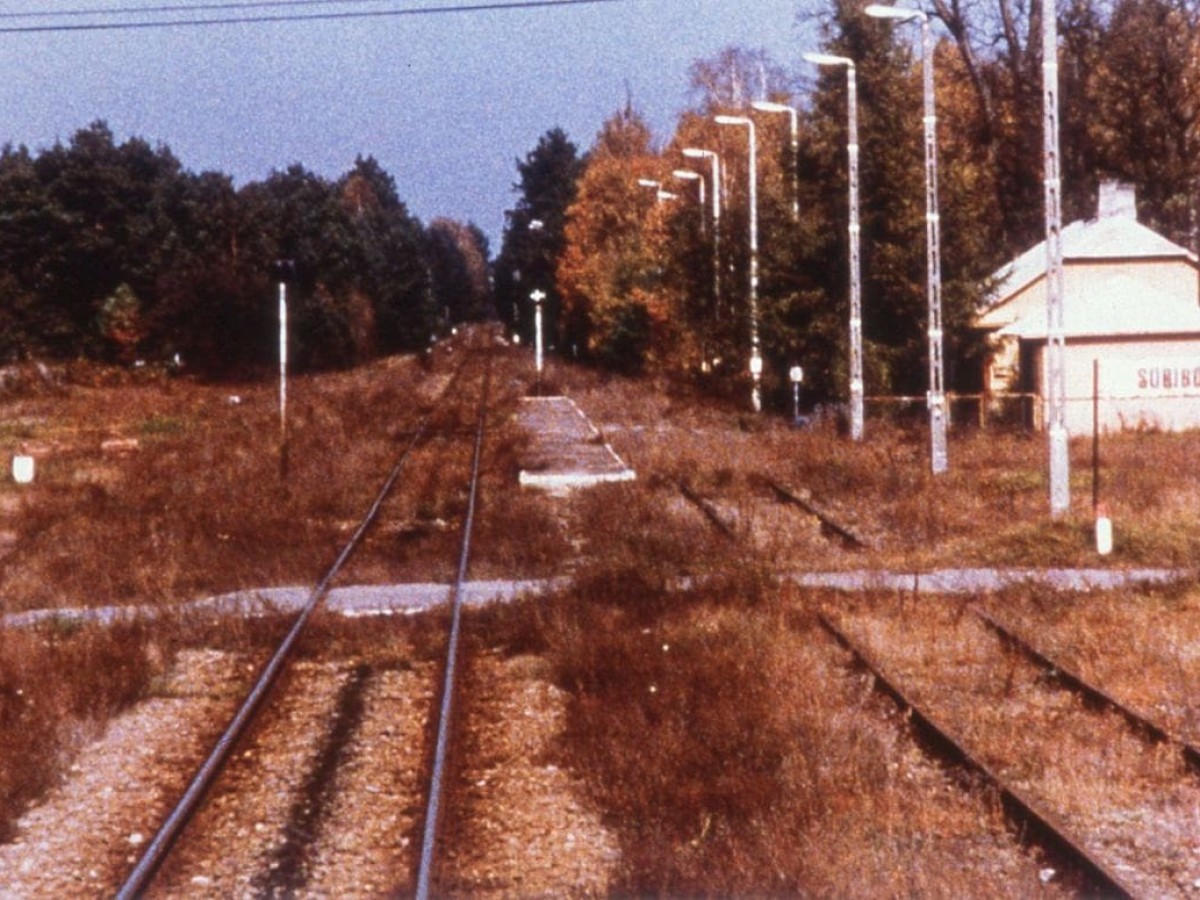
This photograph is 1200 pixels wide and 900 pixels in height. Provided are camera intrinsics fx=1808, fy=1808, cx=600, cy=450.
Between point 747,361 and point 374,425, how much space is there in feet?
31.1

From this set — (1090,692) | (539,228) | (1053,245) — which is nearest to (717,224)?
(1053,245)

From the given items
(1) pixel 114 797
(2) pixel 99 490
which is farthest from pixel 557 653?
(2) pixel 99 490

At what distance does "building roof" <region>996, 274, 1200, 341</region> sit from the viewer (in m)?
39.2

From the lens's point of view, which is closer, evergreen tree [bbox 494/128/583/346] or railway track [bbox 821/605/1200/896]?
railway track [bbox 821/605/1200/896]

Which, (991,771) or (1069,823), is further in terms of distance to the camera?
(991,771)

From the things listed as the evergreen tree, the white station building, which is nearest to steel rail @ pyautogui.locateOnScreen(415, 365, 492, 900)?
the white station building

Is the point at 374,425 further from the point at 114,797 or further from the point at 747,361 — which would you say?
the point at 114,797

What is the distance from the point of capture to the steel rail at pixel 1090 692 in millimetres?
10750

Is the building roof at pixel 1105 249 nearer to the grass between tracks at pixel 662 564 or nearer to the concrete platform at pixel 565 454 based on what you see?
the grass between tracks at pixel 662 564

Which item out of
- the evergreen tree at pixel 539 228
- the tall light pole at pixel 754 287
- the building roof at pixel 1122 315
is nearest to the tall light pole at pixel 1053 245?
the building roof at pixel 1122 315

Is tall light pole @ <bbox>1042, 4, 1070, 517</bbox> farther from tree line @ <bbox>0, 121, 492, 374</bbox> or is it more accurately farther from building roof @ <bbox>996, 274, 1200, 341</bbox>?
tree line @ <bbox>0, 121, 492, 374</bbox>

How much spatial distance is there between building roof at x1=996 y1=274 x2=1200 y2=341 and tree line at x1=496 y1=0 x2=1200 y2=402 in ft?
5.91

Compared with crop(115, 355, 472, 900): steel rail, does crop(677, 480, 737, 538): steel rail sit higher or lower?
higher

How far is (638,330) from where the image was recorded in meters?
66.1
